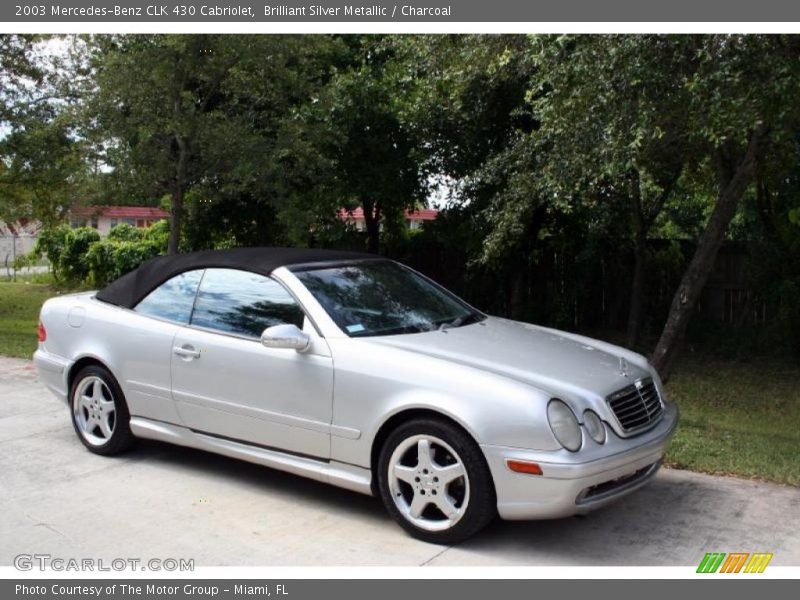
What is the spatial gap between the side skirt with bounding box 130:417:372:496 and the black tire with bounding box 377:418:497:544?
0.82 feet

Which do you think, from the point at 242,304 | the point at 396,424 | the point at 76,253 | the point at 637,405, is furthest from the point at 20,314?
the point at 637,405

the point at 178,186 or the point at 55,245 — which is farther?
the point at 55,245

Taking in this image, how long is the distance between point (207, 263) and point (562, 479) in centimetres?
291

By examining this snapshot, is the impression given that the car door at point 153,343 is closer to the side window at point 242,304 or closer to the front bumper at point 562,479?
the side window at point 242,304

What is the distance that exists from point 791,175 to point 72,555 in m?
10.0

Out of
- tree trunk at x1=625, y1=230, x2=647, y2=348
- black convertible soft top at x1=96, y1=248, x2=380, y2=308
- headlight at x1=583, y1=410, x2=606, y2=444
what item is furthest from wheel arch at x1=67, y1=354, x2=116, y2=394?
tree trunk at x1=625, y1=230, x2=647, y2=348

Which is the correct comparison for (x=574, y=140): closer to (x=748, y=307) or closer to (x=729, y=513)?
(x=729, y=513)

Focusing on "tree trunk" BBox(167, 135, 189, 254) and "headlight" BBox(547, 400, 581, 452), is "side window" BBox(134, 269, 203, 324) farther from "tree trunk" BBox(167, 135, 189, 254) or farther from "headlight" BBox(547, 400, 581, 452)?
"tree trunk" BBox(167, 135, 189, 254)

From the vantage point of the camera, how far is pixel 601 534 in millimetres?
4828

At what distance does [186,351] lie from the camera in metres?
5.62

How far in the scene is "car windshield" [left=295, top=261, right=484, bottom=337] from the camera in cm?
533

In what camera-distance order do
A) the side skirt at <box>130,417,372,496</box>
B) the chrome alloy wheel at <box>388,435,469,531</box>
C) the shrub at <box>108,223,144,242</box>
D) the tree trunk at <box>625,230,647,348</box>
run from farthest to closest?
1. the shrub at <box>108,223,144,242</box>
2. the tree trunk at <box>625,230,647,348</box>
3. the side skirt at <box>130,417,372,496</box>
4. the chrome alloy wheel at <box>388,435,469,531</box>

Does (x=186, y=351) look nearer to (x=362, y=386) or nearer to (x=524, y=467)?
(x=362, y=386)

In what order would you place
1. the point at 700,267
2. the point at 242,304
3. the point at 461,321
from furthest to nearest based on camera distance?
the point at 700,267 < the point at 461,321 < the point at 242,304
